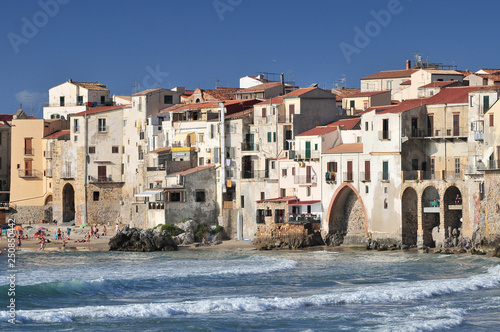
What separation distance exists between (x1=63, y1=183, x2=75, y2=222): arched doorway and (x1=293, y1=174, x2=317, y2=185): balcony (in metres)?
30.3

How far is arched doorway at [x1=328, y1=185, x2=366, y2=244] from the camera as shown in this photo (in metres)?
75.9

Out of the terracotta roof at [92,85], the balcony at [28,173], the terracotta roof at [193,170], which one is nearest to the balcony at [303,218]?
the terracotta roof at [193,170]

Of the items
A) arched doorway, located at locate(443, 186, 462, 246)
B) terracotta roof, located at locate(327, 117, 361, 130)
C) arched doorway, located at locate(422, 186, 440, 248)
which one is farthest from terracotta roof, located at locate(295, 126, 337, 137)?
arched doorway, located at locate(443, 186, 462, 246)

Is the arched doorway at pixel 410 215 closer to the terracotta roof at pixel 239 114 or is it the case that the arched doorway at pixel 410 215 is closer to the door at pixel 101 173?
the terracotta roof at pixel 239 114

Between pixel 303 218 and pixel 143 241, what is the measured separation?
11924 mm

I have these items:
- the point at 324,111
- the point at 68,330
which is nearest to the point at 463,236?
the point at 324,111

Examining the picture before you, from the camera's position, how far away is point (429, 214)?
72625 millimetres

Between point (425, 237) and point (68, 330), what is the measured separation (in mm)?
33756

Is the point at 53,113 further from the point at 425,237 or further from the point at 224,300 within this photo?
the point at 224,300

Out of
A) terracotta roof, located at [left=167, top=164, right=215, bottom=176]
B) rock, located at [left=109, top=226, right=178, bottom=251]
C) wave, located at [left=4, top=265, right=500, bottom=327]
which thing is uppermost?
terracotta roof, located at [left=167, top=164, right=215, bottom=176]

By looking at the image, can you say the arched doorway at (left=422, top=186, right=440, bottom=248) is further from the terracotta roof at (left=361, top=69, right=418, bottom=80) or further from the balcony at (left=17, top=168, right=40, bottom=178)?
the balcony at (left=17, top=168, right=40, bottom=178)

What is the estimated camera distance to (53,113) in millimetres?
112938

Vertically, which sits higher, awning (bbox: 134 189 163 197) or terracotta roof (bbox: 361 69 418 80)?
terracotta roof (bbox: 361 69 418 80)

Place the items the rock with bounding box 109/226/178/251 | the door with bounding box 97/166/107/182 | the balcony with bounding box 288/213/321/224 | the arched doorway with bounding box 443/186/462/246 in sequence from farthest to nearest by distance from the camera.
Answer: the door with bounding box 97/166/107/182
the rock with bounding box 109/226/178/251
the balcony with bounding box 288/213/321/224
the arched doorway with bounding box 443/186/462/246
